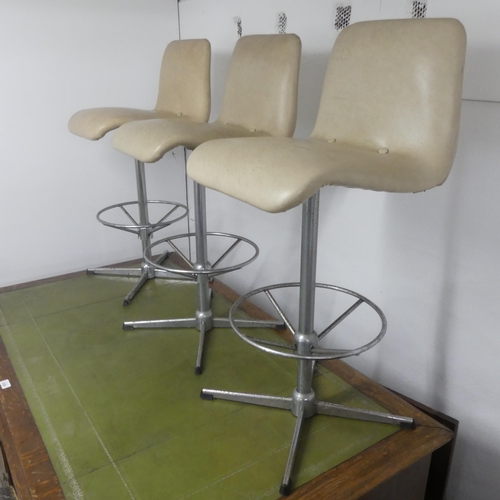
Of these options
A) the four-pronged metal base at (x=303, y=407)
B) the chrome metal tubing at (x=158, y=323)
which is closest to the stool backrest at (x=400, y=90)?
the four-pronged metal base at (x=303, y=407)

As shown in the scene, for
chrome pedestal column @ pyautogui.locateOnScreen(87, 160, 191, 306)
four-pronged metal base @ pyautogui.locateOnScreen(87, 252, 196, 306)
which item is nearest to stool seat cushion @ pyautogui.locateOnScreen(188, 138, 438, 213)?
chrome pedestal column @ pyautogui.locateOnScreen(87, 160, 191, 306)

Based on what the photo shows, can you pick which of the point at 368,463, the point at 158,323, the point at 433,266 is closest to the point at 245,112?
the point at 433,266

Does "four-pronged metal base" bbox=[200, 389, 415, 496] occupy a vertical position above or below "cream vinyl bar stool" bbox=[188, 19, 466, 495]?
below

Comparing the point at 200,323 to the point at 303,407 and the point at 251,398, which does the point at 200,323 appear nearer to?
the point at 251,398

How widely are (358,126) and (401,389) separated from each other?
1.05 meters

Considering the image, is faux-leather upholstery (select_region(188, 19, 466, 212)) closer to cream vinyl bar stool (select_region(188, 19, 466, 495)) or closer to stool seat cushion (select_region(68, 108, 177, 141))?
cream vinyl bar stool (select_region(188, 19, 466, 495))

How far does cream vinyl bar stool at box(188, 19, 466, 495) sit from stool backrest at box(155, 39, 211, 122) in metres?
0.72

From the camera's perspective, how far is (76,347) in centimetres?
198

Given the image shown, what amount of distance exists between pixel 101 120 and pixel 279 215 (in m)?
0.88

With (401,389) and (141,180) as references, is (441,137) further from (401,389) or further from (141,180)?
(141,180)

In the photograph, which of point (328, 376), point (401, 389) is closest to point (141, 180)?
point (328, 376)

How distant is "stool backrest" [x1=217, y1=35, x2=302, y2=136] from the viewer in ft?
5.13

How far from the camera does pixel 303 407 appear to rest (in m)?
1.53

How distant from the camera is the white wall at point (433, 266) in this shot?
149 centimetres
